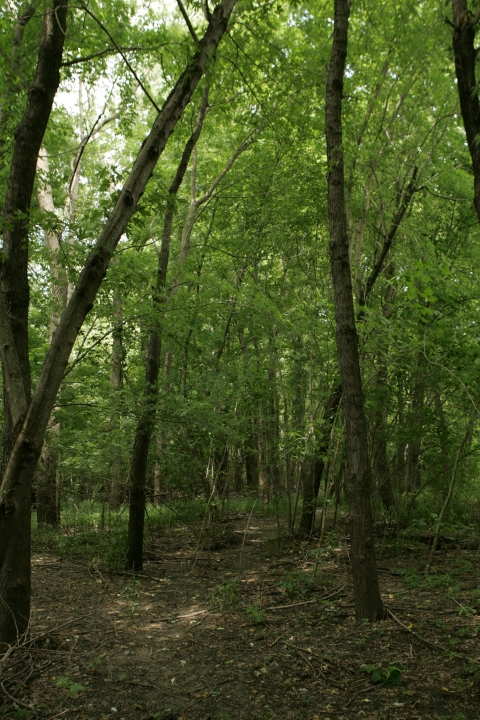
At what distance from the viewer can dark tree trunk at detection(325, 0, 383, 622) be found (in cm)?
487

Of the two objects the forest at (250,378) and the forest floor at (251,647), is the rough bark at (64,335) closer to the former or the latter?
the forest at (250,378)

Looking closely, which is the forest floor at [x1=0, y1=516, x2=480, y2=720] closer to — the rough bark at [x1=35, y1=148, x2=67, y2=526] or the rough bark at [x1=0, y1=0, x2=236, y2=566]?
the rough bark at [x1=0, y1=0, x2=236, y2=566]

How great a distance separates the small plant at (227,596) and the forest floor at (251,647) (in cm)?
2

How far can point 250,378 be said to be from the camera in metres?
8.01

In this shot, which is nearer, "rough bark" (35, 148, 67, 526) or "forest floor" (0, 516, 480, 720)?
"forest floor" (0, 516, 480, 720)

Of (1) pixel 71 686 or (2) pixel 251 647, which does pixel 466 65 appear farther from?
(1) pixel 71 686

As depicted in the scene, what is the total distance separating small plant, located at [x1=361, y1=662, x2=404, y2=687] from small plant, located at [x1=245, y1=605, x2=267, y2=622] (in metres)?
1.49

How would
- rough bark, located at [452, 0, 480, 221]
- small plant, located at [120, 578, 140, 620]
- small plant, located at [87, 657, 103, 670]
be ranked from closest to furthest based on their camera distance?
rough bark, located at [452, 0, 480, 221], small plant, located at [87, 657, 103, 670], small plant, located at [120, 578, 140, 620]

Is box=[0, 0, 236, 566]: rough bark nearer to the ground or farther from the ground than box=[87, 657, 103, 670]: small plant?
farther from the ground

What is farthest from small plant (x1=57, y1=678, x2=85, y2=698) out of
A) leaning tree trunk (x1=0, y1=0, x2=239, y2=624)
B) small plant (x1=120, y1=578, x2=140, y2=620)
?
small plant (x1=120, y1=578, x2=140, y2=620)

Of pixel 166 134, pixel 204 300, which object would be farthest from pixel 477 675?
pixel 204 300

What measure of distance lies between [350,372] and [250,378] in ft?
A: 10.3

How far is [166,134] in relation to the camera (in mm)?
2924

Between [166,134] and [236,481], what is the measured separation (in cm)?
1736
